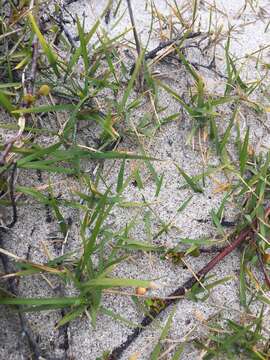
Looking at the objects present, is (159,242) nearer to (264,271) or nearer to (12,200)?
(264,271)

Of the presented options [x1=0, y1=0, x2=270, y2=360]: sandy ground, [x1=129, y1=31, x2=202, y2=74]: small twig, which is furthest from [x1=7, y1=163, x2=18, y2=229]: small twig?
[x1=129, y1=31, x2=202, y2=74]: small twig

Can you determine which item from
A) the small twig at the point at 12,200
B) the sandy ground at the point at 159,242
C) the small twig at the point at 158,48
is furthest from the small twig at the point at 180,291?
the small twig at the point at 158,48

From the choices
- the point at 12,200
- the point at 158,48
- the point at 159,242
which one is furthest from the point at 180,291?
the point at 158,48

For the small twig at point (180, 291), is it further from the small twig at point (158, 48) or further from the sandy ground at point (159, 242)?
the small twig at point (158, 48)

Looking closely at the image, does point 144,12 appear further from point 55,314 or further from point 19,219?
point 55,314

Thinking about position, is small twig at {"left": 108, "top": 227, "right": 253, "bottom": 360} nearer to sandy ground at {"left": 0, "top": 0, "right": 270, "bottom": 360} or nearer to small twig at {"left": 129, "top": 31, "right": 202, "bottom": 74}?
sandy ground at {"left": 0, "top": 0, "right": 270, "bottom": 360}

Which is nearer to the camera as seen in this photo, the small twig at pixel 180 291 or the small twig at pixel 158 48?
the small twig at pixel 180 291

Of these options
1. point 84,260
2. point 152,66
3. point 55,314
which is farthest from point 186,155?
point 55,314
